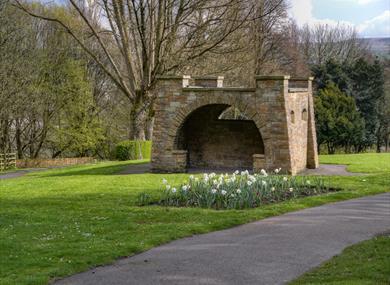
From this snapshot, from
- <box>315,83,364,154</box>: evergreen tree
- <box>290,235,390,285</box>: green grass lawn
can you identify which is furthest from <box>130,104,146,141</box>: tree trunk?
<box>290,235,390,285</box>: green grass lawn

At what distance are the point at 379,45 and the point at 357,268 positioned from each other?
6954cm

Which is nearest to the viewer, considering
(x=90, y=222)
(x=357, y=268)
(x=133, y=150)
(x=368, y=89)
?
(x=357, y=268)

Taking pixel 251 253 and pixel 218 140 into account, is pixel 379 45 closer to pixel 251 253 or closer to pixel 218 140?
pixel 218 140

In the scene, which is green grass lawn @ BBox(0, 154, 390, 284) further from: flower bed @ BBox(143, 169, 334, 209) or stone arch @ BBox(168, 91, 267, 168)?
stone arch @ BBox(168, 91, 267, 168)

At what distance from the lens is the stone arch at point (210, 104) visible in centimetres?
1964

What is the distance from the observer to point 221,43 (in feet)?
97.3

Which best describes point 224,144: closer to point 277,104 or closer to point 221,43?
point 277,104

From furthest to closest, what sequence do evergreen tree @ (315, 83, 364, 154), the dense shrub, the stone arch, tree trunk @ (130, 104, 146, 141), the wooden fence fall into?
evergreen tree @ (315, 83, 364, 154) → the wooden fence → the dense shrub → tree trunk @ (130, 104, 146, 141) → the stone arch

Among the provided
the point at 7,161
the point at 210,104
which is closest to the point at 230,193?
the point at 210,104

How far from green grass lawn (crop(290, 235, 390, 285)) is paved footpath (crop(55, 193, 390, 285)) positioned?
0.73ft

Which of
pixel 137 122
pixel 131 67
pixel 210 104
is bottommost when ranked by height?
pixel 137 122

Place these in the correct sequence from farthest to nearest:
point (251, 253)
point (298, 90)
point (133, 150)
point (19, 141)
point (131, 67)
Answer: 1. point (19, 141)
2. point (133, 150)
3. point (131, 67)
4. point (298, 90)
5. point (251, 253)

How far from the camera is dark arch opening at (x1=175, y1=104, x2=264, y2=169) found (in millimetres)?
22484

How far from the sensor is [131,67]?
2917cm
